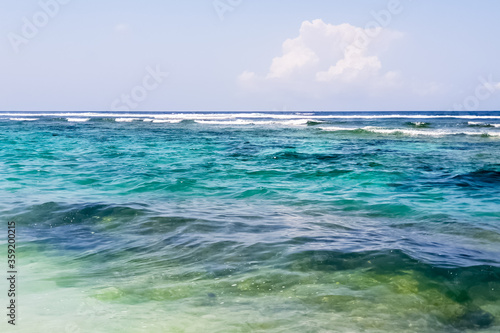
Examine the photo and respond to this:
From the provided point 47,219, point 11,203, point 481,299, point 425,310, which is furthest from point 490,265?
point 11,203

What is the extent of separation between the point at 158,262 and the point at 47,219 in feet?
11.1

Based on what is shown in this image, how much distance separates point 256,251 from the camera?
5941mm

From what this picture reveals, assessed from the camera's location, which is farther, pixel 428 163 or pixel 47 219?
pixel 428 163

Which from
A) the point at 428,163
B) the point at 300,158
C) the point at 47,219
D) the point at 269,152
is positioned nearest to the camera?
the point at 47,219

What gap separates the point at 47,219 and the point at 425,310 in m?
6.69

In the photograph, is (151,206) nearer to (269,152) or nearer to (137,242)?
(137,242)

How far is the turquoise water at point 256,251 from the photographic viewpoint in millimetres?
4121

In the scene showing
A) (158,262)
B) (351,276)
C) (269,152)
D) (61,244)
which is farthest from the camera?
(269,152)

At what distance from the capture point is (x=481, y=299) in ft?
14.7

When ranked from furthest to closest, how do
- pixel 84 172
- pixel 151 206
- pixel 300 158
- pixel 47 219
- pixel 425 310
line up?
pixel 300 158, pixel 84 172, pixel 151 206, pixel 47 219, pixel 425 310

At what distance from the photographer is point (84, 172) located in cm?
1349

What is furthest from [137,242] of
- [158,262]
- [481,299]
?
[481,299]

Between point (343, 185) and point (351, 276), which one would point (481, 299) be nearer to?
point (351, 276)

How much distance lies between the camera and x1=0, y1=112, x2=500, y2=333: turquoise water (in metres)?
4.12
